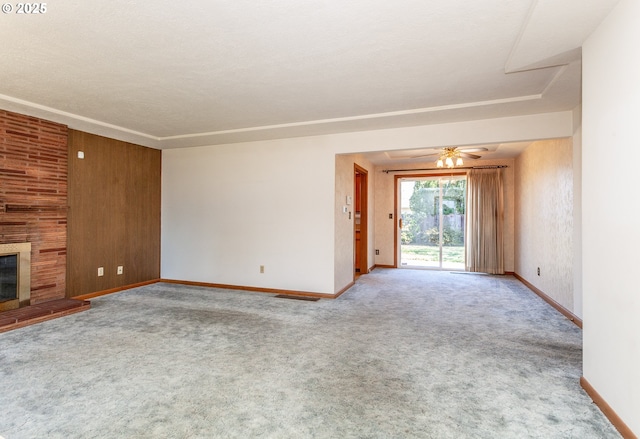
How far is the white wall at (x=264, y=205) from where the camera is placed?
4.80 m

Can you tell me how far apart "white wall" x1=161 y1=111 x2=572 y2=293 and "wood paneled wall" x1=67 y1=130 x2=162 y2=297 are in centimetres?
28

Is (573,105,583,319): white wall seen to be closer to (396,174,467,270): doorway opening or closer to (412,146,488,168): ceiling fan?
(412,146,488,168): ceiling fan

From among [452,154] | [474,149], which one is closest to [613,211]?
[452,154]

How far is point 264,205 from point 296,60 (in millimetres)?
2946

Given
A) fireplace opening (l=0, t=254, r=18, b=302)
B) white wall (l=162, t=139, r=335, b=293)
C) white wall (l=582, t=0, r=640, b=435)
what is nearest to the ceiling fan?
white wall (l=162, t=139, r=335, b=293)

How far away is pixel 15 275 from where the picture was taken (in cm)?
396

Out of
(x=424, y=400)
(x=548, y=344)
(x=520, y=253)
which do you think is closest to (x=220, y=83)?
(x=424, y=400)

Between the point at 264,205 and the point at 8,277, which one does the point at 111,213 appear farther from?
the point at 264,205

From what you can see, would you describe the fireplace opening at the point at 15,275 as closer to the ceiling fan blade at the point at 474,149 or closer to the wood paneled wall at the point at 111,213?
the wood paneled wall at the point at 111,213

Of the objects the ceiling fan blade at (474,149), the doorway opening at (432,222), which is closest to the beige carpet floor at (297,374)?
the ceiling fan blade at (474,149)

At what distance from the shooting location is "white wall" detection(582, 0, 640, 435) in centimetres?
172

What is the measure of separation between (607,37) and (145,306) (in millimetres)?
5189

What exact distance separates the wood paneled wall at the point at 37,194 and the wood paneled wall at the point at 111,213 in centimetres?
15

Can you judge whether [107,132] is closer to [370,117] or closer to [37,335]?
[37,335]
